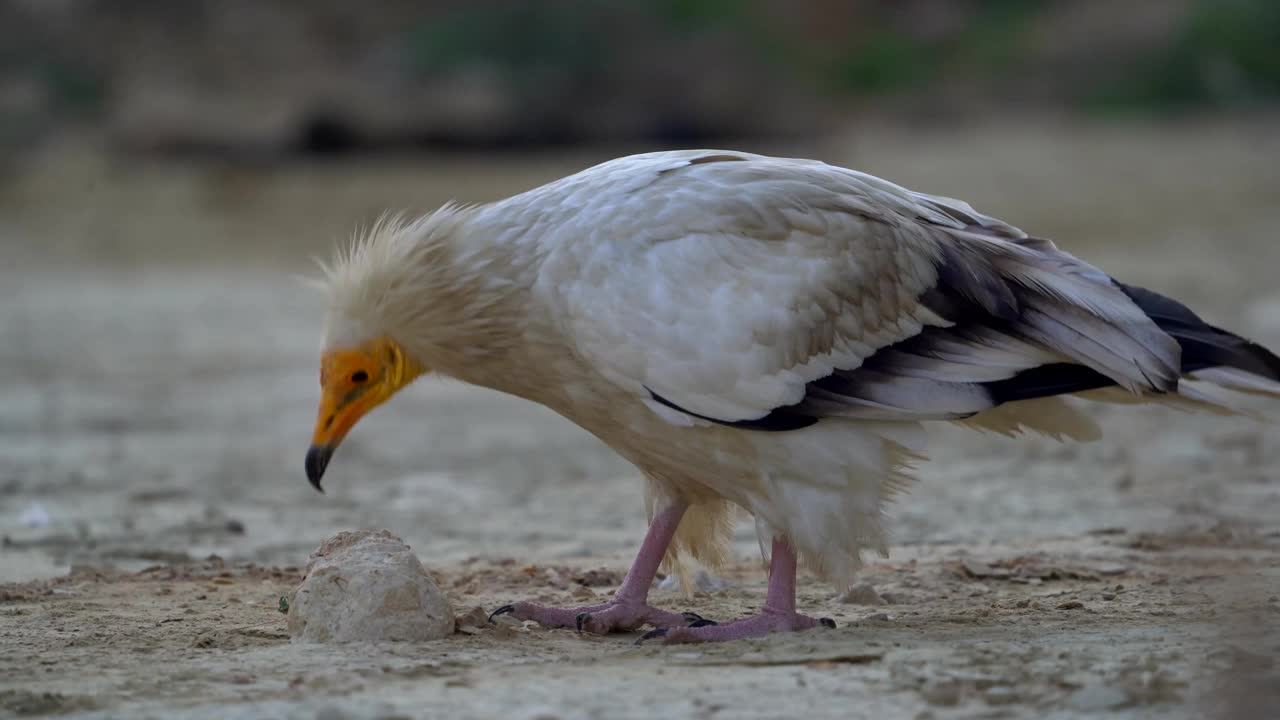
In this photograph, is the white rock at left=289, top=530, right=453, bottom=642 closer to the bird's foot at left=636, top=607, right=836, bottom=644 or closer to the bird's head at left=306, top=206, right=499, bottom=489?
the bird's head at left=306, top=206, right=499, bottom=489

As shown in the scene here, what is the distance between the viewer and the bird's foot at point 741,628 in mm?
4559

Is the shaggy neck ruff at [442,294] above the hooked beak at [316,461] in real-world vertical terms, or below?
above

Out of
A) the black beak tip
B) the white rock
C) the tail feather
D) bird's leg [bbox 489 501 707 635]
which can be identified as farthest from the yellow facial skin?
the tail feather

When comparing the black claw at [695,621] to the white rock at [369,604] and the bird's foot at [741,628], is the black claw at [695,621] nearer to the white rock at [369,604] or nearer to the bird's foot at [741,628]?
the bird's foot at [741,628]

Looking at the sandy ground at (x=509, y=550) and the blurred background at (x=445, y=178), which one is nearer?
the sandy ground at (x=509, y=550)

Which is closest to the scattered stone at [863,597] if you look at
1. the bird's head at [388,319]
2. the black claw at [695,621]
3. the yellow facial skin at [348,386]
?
the black claw at [695,621]

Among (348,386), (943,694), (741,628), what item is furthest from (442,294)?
(943,694)

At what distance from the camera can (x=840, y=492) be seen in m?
4.53

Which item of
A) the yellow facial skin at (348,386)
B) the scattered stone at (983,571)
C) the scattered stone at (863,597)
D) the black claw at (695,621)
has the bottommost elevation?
the black claw at (695,621)

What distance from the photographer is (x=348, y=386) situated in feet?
15.9

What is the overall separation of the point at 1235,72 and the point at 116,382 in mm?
22043

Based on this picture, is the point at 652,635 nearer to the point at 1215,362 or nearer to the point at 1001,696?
the point at 1001,696

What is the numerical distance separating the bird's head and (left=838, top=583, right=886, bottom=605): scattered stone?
1.43 metres

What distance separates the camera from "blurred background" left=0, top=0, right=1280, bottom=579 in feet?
23.2
